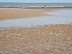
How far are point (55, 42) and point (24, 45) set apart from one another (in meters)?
1.38

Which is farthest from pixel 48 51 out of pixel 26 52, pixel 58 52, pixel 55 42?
pixel 55 42

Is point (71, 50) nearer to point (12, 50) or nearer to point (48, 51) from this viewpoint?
point (48, 51)

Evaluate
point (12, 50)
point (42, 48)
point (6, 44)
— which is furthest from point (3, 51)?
point (42, 48)

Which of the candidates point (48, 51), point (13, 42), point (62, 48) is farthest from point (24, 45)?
point (62, 48)

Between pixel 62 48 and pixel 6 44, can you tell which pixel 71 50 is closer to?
pixel 62 48

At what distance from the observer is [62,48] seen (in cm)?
571

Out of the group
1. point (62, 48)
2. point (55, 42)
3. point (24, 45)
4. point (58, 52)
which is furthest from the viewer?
point (55, 42)

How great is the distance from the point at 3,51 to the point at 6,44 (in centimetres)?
84

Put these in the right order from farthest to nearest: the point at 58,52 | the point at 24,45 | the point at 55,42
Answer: the point at 55,42
the point at 24,45
the point at 58,52

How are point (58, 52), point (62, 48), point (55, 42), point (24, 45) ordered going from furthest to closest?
point (55, 42) < point (24, 45) < point (62, 48) < point (58, 52)

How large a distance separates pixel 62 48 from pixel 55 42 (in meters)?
0.82

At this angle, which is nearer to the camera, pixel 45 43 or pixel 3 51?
A: pixel 3 51

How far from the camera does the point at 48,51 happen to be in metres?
5.39

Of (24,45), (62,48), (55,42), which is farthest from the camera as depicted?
(55,42)
